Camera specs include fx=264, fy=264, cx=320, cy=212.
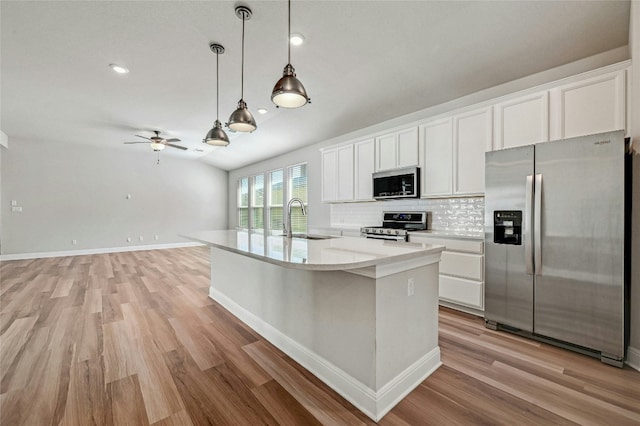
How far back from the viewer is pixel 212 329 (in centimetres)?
268

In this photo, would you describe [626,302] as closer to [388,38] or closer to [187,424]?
[388,38]

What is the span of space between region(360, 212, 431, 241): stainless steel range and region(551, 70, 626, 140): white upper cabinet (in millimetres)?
1741

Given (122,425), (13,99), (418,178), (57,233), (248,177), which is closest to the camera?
(122,425)

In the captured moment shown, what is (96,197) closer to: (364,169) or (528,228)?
(364,169)

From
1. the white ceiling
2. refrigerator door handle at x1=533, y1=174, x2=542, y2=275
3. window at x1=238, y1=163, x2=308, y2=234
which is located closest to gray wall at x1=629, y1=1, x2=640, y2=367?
the white ceiling

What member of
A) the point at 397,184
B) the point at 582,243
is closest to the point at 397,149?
the point at 397,184

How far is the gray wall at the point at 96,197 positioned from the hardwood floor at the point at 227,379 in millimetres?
4865

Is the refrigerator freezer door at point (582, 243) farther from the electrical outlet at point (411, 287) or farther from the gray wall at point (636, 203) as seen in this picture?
the electrical outlet at point (411, 287)

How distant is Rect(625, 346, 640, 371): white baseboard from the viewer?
6.47 ft

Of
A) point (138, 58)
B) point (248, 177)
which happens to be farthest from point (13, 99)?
point (248, 177)

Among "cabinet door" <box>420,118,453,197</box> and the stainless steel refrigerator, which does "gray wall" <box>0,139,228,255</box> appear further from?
the stainless steel refrigerator

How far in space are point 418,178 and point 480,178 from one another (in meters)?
0.79

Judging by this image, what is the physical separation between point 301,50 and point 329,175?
98.0 inches

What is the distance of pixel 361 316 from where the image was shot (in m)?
1.61
